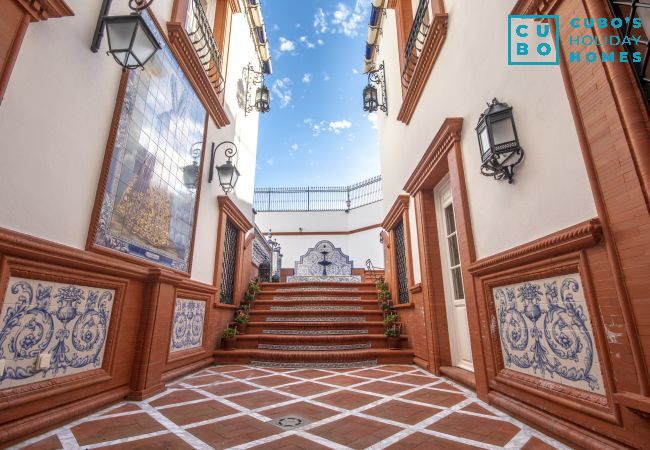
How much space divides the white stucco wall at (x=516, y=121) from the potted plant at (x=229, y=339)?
395 centimetres

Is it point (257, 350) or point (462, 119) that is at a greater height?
point (462, 119)

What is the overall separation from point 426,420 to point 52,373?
2.58 metres

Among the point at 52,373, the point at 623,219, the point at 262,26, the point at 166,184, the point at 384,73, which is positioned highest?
the point at 262,26

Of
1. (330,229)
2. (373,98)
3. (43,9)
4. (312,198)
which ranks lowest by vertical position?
(43,9)

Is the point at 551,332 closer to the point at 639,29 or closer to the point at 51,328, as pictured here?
the point at 639,29

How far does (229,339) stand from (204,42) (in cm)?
482

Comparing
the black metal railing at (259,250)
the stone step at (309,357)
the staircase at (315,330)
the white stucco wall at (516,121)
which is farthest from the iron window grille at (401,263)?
the black metal railing at (259,250)

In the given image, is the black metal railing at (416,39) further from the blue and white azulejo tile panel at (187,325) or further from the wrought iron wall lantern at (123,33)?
the blue and white azulejo tile panel at (187,325)

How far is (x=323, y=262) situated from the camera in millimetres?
13031

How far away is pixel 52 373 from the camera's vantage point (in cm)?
200

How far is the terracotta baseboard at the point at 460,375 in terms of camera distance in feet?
9.75

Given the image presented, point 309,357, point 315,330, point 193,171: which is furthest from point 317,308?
point 193,171

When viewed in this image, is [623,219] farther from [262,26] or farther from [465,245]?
[262,26]

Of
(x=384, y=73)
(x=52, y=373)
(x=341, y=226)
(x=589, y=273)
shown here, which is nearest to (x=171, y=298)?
(x=52, y=373)
